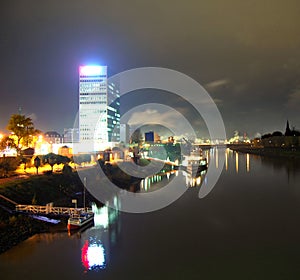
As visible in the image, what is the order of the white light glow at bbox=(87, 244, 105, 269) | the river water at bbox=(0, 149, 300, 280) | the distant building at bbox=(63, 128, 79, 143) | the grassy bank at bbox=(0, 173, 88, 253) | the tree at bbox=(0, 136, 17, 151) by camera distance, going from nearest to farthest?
1. the river water at bbox=(0, 149, 300, 280)
2. the white light glow at bbox=(87, 244, 105, 269)
3. the grassy bank at bbox=(0, 173, 88, 253)
4. the tree at bbox=(0, 136, 17, 151)
5. the distant building at bbox=(63, 128, 79, 143)

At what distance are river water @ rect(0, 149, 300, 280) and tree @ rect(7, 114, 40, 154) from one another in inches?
642

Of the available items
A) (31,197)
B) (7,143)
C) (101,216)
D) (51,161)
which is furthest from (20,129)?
(101,216)

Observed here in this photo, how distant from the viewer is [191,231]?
43.7 ft

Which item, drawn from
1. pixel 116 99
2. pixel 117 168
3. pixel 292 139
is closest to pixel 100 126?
pixel 116 99

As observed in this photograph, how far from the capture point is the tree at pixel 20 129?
28.4 metres

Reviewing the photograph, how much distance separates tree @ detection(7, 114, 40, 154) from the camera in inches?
1120

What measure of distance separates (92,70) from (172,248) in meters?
66.0

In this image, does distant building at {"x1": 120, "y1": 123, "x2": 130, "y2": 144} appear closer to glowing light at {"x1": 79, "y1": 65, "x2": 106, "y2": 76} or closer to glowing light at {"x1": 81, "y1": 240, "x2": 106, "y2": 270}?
glowing light at {"x1": 79, "y1": 65, "x2": 106, "y2": 76}

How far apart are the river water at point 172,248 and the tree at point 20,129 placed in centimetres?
1631

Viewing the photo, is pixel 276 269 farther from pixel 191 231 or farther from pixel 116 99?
pixel 116 99

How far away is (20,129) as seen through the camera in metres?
28.7

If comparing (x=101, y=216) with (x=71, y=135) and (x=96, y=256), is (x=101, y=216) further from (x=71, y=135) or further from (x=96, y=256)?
(x=71, y=135)

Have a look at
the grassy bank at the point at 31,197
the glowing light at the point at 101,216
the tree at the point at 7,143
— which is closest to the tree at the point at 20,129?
the tree at the point at 7,143

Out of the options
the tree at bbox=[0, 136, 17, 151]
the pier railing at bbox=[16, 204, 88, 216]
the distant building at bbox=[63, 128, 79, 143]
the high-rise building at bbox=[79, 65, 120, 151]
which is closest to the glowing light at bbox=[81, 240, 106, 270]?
the pier railing at bbox=[16, 204, 88, 216]
